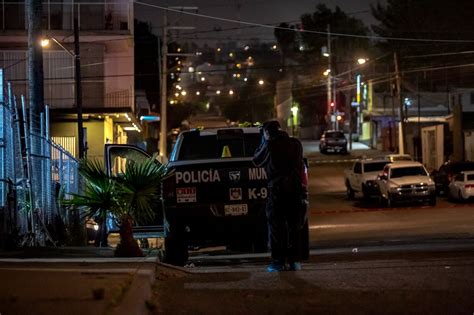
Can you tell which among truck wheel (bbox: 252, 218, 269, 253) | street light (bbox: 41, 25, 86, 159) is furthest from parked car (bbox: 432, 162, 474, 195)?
truck wheel (bbox: 252, 218, 269, 253)

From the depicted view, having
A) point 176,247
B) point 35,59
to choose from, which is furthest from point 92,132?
point 176,247

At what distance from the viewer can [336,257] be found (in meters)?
10.8

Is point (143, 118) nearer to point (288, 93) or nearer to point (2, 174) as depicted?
point (2, 174)

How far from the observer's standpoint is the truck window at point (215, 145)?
11.2 meters

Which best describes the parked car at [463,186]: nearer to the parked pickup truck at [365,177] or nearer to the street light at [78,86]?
the parked pickup truck at [365,177]

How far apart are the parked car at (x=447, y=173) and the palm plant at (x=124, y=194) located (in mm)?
24587

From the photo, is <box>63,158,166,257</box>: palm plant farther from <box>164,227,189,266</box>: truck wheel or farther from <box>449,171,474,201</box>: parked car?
<box>449,171,474,201</box>: parked car

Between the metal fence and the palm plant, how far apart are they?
142 cm

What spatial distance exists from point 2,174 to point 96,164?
1.69m

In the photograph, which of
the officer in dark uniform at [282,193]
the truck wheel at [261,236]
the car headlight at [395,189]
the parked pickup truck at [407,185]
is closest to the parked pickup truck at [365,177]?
the parked pickup truck at [407,185]

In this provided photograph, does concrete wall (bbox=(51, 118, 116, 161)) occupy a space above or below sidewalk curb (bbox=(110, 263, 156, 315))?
above

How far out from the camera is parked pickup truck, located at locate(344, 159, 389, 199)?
3262 centimetres

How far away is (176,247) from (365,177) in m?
23.4

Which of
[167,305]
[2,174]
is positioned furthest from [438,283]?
[2,174]
